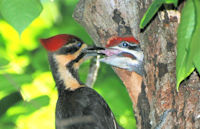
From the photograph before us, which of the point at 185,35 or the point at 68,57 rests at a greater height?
the point at 185,35

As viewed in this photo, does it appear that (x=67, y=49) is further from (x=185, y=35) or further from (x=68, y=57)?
(x=185, y=35)

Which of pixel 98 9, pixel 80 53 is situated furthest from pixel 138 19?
pixel 80 53

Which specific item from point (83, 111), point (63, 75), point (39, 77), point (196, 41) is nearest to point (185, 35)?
point (196, 41)

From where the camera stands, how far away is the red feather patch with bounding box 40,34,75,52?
149 inches

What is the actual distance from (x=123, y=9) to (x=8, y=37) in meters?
2.07

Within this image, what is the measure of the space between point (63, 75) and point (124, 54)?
761mm

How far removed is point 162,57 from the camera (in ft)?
9.84

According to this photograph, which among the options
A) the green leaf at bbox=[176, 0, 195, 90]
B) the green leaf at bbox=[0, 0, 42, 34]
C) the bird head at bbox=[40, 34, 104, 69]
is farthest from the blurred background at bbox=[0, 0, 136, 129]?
the green leaf at bbox=[176, 0, 195, 90]

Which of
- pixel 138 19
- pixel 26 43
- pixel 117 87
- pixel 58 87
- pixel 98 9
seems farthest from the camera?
pixel 26 43

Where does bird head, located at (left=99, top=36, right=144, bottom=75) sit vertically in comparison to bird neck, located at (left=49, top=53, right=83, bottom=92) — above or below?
above

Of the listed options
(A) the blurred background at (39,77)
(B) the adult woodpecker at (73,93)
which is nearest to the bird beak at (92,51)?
(B) the adult woodpecker at (73,93)

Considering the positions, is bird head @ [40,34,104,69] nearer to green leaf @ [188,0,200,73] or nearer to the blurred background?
the blurred background

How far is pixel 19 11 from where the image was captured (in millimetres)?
2320

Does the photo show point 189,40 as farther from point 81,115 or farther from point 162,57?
point 81,115
